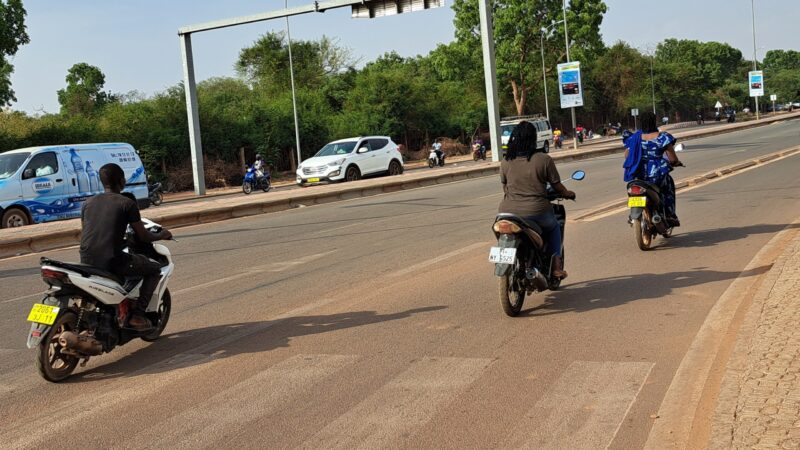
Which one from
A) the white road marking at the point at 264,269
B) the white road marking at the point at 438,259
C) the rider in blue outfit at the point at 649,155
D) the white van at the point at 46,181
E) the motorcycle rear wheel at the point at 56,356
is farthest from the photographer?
the white van at the point at 46,181

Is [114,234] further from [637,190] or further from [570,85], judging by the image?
[570,85]

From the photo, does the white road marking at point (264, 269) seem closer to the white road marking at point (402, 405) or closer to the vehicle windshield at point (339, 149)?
the white road marking at point (402, 405)

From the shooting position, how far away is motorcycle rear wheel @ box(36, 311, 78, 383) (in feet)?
19.6

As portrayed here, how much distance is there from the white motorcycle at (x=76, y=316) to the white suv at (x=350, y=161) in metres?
23.6

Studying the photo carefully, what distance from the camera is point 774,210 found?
13945mm

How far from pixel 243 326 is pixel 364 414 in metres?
2.90

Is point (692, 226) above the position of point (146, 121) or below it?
below

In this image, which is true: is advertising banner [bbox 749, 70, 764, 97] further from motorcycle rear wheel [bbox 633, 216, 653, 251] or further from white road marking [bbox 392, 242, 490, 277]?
motorcycle rear wheel [bbox 633, 216, 653, 251]

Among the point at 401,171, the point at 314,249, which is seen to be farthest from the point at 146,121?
the point at 314,249

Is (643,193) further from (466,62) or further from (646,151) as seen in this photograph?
(466,62)

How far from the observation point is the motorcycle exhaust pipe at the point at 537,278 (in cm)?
739

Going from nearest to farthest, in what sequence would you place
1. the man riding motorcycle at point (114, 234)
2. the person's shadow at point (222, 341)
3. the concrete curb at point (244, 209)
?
1. the person's shadow at point (222, 341)
2. the man riding motorcycle at point (114, 234)
3. the concrete curb at point (244, 209)

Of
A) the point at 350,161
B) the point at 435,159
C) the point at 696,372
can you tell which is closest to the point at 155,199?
the point at 350,161

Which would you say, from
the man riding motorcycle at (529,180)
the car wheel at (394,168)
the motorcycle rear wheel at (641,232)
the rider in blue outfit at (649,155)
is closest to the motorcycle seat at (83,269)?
the man riding motorcycle at (529,180)
